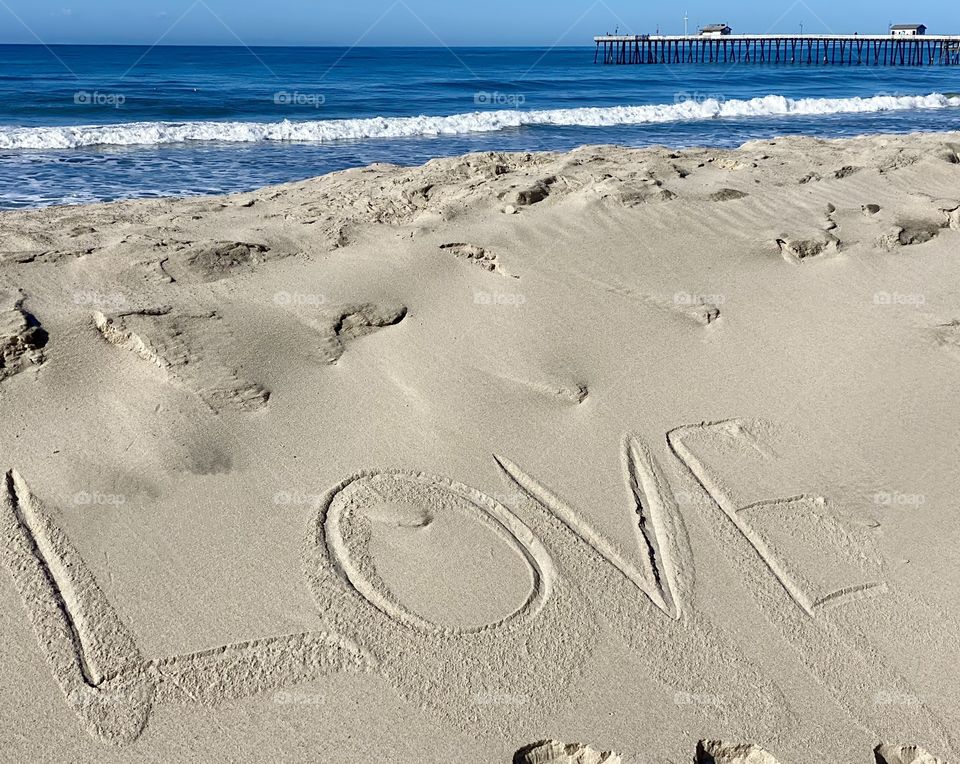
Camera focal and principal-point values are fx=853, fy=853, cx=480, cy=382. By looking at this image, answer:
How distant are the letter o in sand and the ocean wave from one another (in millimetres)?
10356

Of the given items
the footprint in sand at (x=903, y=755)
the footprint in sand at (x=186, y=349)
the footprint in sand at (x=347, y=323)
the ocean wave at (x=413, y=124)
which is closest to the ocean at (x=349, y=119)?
the ocean wave at (x=413, y=124)

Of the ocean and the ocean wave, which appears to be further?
the ocean wave

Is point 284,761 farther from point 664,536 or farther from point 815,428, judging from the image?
point 815,428

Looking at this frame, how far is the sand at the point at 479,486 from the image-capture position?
245 centimetres

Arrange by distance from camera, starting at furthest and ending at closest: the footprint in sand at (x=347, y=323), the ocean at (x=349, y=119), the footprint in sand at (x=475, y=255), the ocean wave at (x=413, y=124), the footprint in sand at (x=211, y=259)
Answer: the ocean wave at (x=413, y=124) → the ocean at (x=349, y=119) → the footprint in sand at (x=475, y=255) → the footprint in sand at (x=211, y=259) → the footprint in sand at (x=347, y=323)

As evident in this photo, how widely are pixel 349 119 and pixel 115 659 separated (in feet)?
49.2

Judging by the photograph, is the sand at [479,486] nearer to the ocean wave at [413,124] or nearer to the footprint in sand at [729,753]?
the footprint in sand at [729,753]

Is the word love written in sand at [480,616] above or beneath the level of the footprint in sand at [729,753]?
above

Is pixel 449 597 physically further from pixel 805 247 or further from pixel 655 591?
pixel 805 247

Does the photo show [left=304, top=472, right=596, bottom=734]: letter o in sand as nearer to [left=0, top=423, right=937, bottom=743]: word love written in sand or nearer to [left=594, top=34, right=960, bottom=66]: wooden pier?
[left=0, top=423, right=937, bottom=743]: word love written in sand

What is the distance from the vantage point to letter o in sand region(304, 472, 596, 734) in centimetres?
251

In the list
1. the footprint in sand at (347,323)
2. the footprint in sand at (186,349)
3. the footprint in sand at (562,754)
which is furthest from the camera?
the footprint in sand at (347,323)

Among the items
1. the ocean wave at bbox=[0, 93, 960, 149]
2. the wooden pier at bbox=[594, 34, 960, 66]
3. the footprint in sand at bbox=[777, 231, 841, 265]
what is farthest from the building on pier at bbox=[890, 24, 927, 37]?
the footprint in sand at bbox=[777, 231, 841, 265]

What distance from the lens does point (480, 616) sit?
273 centimetres
